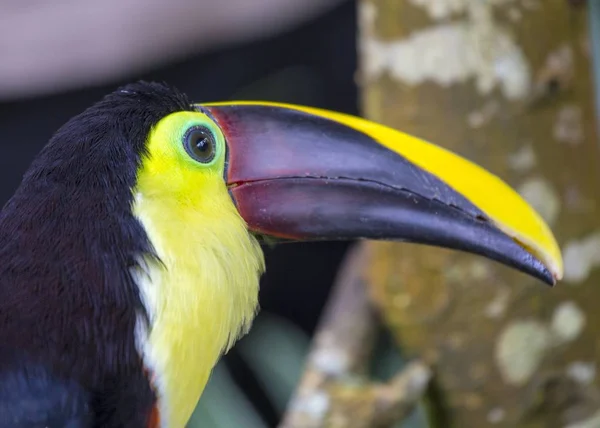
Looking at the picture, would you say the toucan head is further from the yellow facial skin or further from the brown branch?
the brown branch

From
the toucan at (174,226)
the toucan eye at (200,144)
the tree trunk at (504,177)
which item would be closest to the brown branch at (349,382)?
the tree trunk at (504,177)

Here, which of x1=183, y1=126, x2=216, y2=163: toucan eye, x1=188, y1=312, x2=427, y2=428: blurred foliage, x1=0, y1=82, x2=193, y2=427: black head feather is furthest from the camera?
x1=188, y1=312, x2=427, y2=428: blurred foliage

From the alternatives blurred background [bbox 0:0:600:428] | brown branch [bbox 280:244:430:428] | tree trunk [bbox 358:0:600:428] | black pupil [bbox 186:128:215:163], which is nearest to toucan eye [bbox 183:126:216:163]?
black pupil [bbox 186:128:215:163]

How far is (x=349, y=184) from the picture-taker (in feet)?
4.20

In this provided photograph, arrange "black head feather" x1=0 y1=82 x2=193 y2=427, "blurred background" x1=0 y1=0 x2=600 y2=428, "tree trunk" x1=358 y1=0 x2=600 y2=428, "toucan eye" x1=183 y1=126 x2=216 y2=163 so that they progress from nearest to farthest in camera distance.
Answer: "black head feather" x1=0 y1=82 x2=193 y2=427 < "toucan eye" x1=183 y1=126 x2=216 y2=163 < "tree trunk" x1=358 y1=0 x2=600 y2=428 < "blurred background" x1=0 y1=0 x2=600 y2=428

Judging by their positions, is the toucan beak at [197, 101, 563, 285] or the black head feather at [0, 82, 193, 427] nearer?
the black head feather at [0, 82, 193, 427]

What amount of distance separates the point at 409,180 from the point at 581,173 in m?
0.68

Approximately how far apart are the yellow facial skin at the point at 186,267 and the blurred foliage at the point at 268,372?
990 mm

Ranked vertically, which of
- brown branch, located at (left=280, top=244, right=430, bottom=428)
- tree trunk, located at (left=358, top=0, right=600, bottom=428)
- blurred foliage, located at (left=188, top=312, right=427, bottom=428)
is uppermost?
tree trunk, located at (left=358, top=0, right=600, bottom=428)

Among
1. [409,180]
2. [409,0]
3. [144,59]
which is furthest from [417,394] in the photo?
[144,59]

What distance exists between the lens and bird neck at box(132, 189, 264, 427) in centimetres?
108

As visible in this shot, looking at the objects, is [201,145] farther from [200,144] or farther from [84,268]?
[84,268]

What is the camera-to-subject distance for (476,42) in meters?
1.71

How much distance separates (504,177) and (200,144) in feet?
2.53
